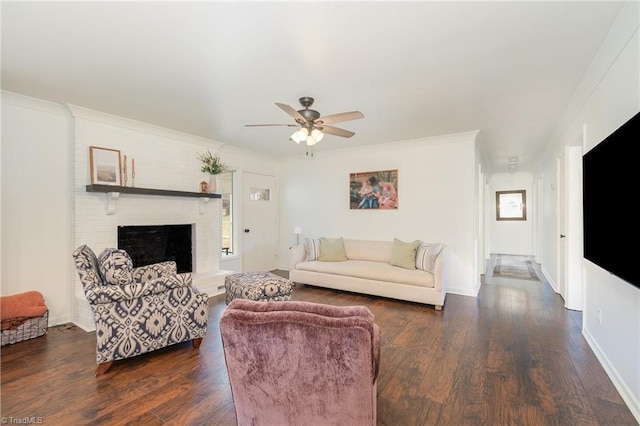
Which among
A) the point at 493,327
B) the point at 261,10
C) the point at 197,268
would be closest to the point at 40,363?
the point at 197,268

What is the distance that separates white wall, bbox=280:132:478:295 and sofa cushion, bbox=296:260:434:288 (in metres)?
0.85

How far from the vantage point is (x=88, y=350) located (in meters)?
2.79

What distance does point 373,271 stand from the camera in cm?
443

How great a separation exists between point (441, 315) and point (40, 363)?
13.5ft

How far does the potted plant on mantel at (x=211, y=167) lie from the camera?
193 inches

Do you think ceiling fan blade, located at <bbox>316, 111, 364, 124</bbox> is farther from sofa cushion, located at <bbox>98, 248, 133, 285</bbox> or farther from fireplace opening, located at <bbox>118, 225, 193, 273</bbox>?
fireplace opening, located at <bbox>118, 225, 193, 273</bbox>

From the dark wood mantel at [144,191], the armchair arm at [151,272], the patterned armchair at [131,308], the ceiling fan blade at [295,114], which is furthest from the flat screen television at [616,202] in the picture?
the dark wood mantel at [144,191]

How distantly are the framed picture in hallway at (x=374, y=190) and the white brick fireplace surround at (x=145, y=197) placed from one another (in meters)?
2.53

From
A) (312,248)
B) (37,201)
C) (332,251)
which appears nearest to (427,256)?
(332,251)

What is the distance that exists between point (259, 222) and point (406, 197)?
3024 mm

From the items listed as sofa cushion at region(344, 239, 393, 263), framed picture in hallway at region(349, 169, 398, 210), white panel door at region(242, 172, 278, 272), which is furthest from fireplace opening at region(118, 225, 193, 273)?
framed picture in hallway at region(349, 169, 398, 210)

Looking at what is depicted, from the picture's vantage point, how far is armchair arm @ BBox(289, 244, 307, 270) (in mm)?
5242

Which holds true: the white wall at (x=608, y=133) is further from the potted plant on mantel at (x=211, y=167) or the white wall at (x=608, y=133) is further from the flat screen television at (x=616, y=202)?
the potted plant on mantel at (x=211, y=167)

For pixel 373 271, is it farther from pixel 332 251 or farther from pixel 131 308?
pixel 131 308
